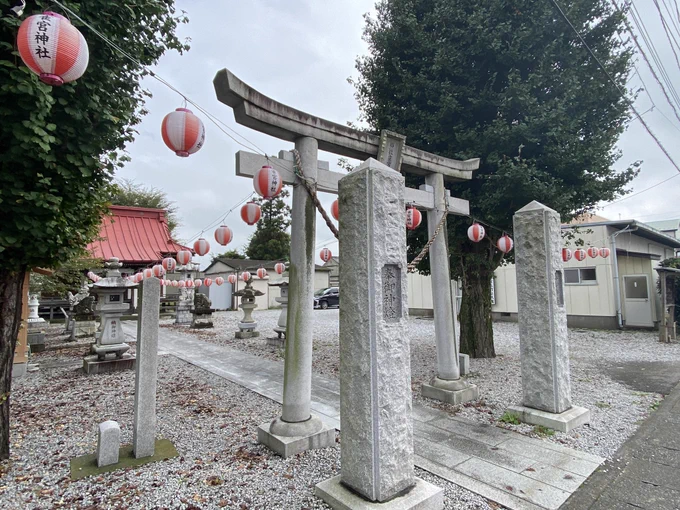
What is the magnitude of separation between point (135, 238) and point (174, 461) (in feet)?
50.8

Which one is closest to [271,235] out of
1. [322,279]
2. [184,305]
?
[322,279]

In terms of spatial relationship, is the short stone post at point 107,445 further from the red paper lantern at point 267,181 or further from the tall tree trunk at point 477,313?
the tall tree trunk at point 477,313

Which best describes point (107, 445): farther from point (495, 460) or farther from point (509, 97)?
point (509, 97)

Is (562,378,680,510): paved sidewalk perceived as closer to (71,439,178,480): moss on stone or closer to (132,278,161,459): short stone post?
(71,439,178,480): moss on stone

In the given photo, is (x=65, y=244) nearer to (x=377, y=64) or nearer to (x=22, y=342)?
(x=22, y=342)

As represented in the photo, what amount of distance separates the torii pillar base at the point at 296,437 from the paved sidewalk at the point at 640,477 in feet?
7.27

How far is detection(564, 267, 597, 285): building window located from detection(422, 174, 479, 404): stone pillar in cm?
1042

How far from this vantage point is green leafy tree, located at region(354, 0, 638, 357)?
6.32 m

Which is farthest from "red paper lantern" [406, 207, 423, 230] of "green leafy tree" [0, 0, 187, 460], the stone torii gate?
"green leafy tree" [0, 0, 187, 460]

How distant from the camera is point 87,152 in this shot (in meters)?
3.49

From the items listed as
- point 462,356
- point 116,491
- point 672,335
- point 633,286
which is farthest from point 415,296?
point 116,491

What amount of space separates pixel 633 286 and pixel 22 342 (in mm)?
18179

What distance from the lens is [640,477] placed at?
3.20 metres

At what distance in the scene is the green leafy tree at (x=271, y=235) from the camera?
32156 millimetres
